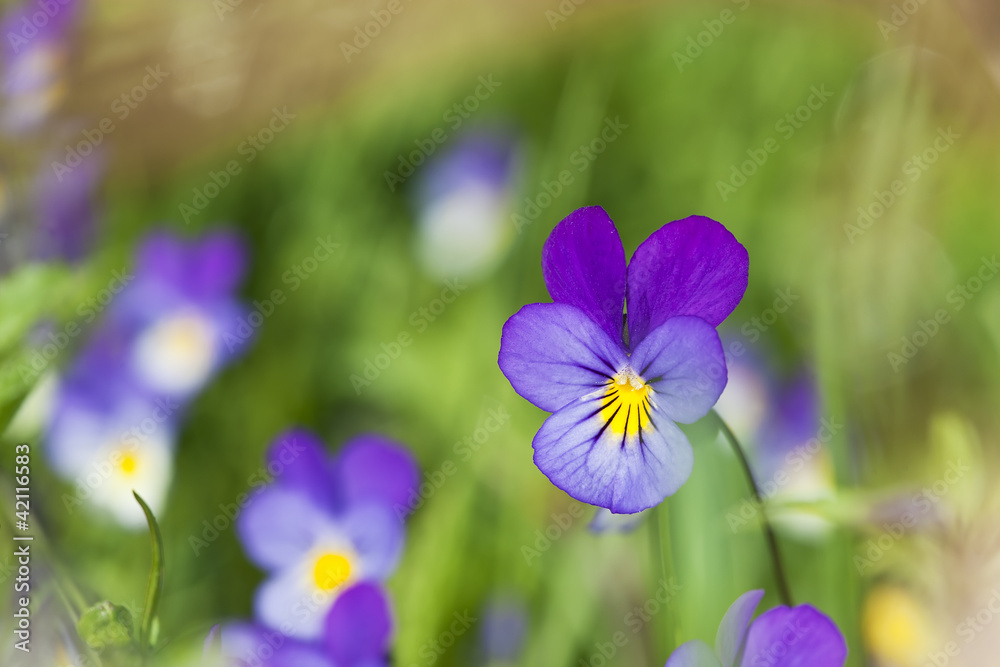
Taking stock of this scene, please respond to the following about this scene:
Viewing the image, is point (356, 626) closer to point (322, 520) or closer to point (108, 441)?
point (322, 520)

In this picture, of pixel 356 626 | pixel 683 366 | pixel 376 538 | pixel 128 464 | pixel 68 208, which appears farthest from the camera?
pixel 68 208

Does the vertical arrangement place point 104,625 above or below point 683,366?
below

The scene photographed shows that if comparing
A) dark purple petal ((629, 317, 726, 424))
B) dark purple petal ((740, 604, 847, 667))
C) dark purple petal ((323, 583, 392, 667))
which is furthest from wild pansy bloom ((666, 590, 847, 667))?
dark purple petal ((323, 583, 392, 667))

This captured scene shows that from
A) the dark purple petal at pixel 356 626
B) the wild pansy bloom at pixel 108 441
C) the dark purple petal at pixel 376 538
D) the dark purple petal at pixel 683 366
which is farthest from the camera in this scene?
the wild pansy bloom at pixel 108 441

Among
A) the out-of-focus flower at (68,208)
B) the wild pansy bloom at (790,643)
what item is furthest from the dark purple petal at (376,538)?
the out-of-focus flower at (68,208)

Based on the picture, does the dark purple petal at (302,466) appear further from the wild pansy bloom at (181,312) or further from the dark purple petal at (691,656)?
the dark purple petal at (691,656)

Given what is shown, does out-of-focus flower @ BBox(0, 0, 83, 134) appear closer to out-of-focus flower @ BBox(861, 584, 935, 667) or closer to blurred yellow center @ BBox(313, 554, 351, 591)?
blurred yellow center @ BBox(313, 554, 351, 591)

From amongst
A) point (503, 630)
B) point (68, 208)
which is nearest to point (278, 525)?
point (503, 630)

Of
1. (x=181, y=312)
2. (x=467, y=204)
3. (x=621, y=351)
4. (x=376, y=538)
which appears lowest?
(x=376, y=538)
